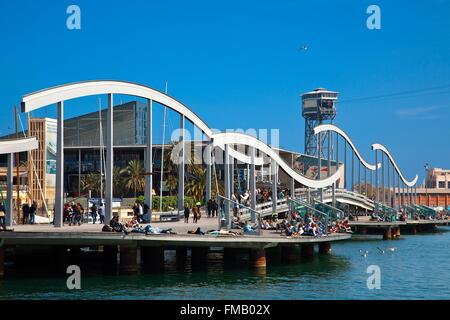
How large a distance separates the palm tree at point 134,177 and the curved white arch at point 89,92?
3637 cm

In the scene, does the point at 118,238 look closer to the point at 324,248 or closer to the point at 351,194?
the point at 324,248

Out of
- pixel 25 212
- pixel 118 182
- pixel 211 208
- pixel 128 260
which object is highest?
pixel 118 182

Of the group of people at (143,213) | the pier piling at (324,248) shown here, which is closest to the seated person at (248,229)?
the group of people at (143,213)

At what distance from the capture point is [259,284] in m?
34.4

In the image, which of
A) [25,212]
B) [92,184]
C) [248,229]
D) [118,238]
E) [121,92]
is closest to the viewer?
[118,238]

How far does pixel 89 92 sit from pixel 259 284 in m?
12.3

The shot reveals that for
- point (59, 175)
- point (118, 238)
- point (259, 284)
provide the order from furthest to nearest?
point (59, 175) < point (259, 284) < point (118, 238)

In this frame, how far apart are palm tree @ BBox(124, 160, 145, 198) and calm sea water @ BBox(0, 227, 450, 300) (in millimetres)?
36834

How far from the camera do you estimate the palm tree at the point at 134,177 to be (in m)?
82.0

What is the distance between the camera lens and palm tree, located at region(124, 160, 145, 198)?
82.0 meters

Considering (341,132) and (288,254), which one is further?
(341,132)

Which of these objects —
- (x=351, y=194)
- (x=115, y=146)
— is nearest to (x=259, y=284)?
(x=351, y=194)

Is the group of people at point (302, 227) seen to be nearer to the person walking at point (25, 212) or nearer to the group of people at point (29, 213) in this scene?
the group of people at point (29, 213)
